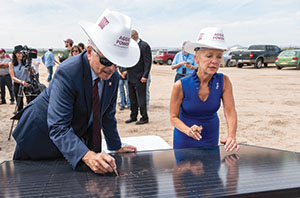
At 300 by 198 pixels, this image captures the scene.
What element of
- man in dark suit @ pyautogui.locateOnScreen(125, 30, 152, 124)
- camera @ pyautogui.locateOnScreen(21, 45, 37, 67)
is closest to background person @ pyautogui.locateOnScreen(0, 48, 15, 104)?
camera @ pyautogui.locateOnScreen(21, 45, 37, 67)

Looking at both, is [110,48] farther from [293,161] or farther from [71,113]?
[293,161]

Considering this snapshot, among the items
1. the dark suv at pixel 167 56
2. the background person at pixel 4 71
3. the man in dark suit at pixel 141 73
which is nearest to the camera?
the man in dark suit at pixel 141 73

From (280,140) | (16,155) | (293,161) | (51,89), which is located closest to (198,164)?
(293,161)

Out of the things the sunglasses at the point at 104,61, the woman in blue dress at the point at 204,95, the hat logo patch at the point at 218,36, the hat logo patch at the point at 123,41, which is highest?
the hat logo patch at the point at 218,36

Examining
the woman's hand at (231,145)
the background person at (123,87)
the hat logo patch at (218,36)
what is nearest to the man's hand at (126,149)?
the woman's hand at (231,145)

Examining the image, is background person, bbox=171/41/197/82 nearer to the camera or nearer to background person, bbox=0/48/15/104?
the camera

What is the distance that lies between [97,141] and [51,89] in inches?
Result: 17.4

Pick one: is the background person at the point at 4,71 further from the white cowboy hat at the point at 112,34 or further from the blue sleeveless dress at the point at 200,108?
the white cowboy hat at the point at 112,34

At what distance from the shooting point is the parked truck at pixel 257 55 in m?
20.5

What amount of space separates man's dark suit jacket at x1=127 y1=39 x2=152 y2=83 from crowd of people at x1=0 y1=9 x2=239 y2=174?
145 inches

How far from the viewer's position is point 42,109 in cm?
180

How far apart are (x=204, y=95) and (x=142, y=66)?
13.3 feet

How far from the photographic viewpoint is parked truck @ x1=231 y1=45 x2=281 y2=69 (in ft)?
67.4

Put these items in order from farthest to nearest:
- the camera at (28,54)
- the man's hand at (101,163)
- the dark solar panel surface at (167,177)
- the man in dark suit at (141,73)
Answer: the man in dark suit at (141,73) < the camera at (28,54) < the man's hand at (101,163) < the dark solar panel surface at (167,177)
